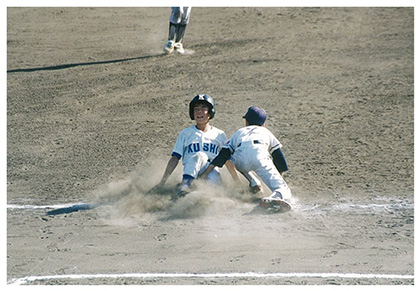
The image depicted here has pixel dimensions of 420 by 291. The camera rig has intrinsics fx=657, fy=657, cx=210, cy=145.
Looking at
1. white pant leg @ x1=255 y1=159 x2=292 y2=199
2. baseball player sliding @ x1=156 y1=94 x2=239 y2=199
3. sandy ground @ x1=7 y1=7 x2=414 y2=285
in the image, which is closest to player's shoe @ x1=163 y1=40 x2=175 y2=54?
sandy ground @ x1=7 y1=7 x2=414 y2=285

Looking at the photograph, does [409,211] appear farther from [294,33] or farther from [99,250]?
[294,33]

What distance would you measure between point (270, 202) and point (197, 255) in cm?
122

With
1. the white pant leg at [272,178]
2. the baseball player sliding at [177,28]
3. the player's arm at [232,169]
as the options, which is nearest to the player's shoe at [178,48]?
the baseball player sliding at [177,28]

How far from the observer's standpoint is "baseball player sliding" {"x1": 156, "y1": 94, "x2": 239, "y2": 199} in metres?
7.48

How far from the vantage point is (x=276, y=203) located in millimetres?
7039

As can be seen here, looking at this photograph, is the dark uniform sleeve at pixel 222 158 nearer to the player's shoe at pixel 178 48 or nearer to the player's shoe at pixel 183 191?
the player's shoe at pixel 183 191

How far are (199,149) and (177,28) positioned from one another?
5386 millimetres

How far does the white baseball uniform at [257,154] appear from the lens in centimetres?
732

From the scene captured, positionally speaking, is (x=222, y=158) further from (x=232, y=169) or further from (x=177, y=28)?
(x=177, y=28)

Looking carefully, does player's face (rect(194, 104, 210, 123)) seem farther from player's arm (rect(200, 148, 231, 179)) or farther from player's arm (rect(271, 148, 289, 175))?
player's arm (rect(271, 148, 289, 175))

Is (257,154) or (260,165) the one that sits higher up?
(257,154)

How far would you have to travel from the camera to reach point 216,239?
649 cm

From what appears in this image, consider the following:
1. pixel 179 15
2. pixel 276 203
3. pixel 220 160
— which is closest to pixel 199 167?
pixel 220 160

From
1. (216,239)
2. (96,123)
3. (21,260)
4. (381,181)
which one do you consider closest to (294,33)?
(96,123)
